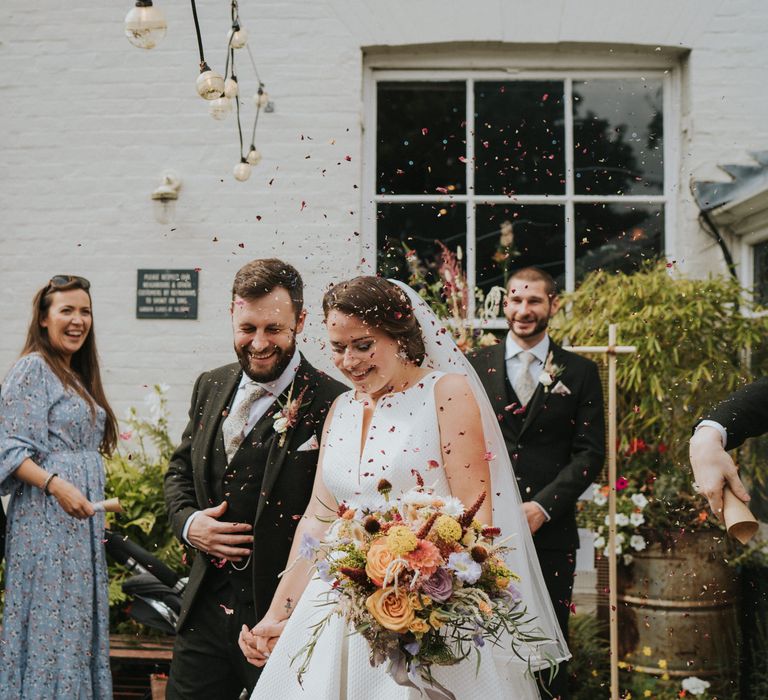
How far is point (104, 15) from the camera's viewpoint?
5773 millimetres

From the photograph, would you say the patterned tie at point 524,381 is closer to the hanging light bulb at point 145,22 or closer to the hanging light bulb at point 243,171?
the hanging light bulb at point 243,171

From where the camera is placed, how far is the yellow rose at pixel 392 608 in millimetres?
2023

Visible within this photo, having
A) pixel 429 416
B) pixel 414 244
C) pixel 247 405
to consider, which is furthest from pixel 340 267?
pixel 429 416

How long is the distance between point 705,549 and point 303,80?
11.7ft

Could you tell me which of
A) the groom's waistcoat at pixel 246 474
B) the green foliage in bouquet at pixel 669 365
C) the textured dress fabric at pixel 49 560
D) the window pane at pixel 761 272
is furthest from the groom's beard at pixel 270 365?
the window pane at pixel 761 272

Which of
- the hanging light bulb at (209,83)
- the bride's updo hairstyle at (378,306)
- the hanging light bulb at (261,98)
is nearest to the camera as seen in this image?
the bride's updo hairstyle at (378,306)

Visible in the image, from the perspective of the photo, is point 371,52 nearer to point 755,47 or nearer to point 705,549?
point 755,47

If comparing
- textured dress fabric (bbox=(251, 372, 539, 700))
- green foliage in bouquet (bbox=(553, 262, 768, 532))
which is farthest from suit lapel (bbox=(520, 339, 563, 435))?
textured dress fabric (bbox=(251, 372, 539, 700))

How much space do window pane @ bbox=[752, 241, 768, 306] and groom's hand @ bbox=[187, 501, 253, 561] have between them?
3559 millimetres

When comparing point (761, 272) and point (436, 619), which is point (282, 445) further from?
point (761, 272)

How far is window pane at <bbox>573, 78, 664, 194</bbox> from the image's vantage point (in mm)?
5617

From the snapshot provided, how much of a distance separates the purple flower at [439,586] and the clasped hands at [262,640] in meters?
0.69

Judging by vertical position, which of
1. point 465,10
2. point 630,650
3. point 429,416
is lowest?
point 630,650

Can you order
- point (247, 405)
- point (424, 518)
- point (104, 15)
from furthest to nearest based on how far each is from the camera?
point (104, 15) → point (247, 405) → point (424, 518)
